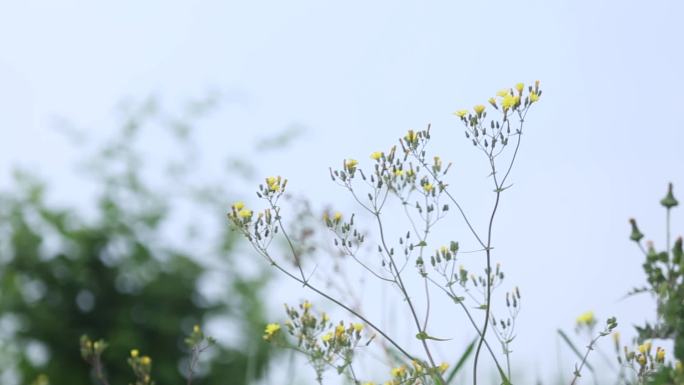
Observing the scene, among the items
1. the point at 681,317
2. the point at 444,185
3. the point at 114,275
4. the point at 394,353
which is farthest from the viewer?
the point at 114,275

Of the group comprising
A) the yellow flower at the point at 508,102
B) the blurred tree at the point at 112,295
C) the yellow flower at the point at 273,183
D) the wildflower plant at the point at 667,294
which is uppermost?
the blurred tree at the point at 112,295

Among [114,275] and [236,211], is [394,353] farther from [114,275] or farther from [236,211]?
[114,275]

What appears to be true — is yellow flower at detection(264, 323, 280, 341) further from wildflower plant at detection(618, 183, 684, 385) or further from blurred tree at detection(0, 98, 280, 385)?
blurred tree at detection(0, 98, 280, 385)

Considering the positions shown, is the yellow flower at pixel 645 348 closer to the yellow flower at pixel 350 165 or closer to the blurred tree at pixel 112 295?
the yellow flower at pixel 350 165

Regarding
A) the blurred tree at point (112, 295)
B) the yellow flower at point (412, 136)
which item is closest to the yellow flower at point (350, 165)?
the yellow flower at point (412, 136)

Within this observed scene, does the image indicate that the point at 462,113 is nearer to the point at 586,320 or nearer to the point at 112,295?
the point at 586,320

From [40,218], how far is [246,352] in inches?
126

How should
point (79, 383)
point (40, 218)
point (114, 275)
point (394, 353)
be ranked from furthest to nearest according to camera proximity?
point (40, 218) < point (114, 275) < point (79, 383) < point (394, 353)

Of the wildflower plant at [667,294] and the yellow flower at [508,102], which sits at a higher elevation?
the yellow flower at [508,102]

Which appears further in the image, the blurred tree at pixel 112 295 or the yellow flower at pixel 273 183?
the blurred tree at pixel 112 295

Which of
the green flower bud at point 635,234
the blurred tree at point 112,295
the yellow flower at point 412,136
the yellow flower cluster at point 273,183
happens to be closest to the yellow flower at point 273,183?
the yellow flower cluster at point 273,183

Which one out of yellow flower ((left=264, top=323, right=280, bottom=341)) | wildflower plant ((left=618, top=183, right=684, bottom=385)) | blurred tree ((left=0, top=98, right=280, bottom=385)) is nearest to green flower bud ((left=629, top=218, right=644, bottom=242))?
wildflower plant ((left=618, top=183, right=684, bottom=385))

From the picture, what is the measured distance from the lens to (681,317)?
247cm

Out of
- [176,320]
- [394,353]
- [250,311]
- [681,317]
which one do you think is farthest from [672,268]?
[250,311]
